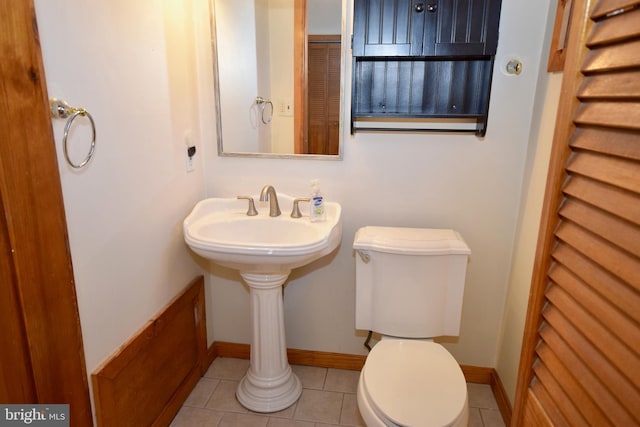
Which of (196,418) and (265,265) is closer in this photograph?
(265,265)

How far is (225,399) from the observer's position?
192 cm

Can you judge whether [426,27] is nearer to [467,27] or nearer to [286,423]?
[467,27]

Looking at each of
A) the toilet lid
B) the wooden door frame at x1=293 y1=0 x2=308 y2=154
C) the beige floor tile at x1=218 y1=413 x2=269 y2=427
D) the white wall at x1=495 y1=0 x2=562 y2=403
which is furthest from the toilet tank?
the beige floor tile at x1=218 y1=413 x2=269 y2=427

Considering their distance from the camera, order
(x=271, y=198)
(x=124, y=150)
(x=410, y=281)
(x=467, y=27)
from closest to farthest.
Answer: (x=124, y=150) → (x=467, y=27) → (x=410, y=281) → (x=271, y=198)

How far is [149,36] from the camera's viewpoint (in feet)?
4.74

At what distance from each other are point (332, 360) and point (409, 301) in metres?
0.69

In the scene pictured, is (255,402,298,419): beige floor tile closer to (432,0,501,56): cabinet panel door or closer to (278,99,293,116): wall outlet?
(278,99,293,116): wall outlet

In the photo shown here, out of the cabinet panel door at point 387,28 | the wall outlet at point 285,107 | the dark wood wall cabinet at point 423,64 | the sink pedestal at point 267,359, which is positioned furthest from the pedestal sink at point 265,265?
the cabinet panel door at point 387,28

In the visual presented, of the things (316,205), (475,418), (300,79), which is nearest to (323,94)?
(300,79)

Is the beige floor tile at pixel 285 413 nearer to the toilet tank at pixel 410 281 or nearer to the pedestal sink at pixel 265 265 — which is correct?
the pedestal sink at pixel 265 265

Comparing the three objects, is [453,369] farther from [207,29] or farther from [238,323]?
[207,29]

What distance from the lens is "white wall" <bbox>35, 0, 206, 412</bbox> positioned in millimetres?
1125

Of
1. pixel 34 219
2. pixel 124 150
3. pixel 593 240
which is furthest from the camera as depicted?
pixel 124 150

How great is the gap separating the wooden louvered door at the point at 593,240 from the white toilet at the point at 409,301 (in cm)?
45
